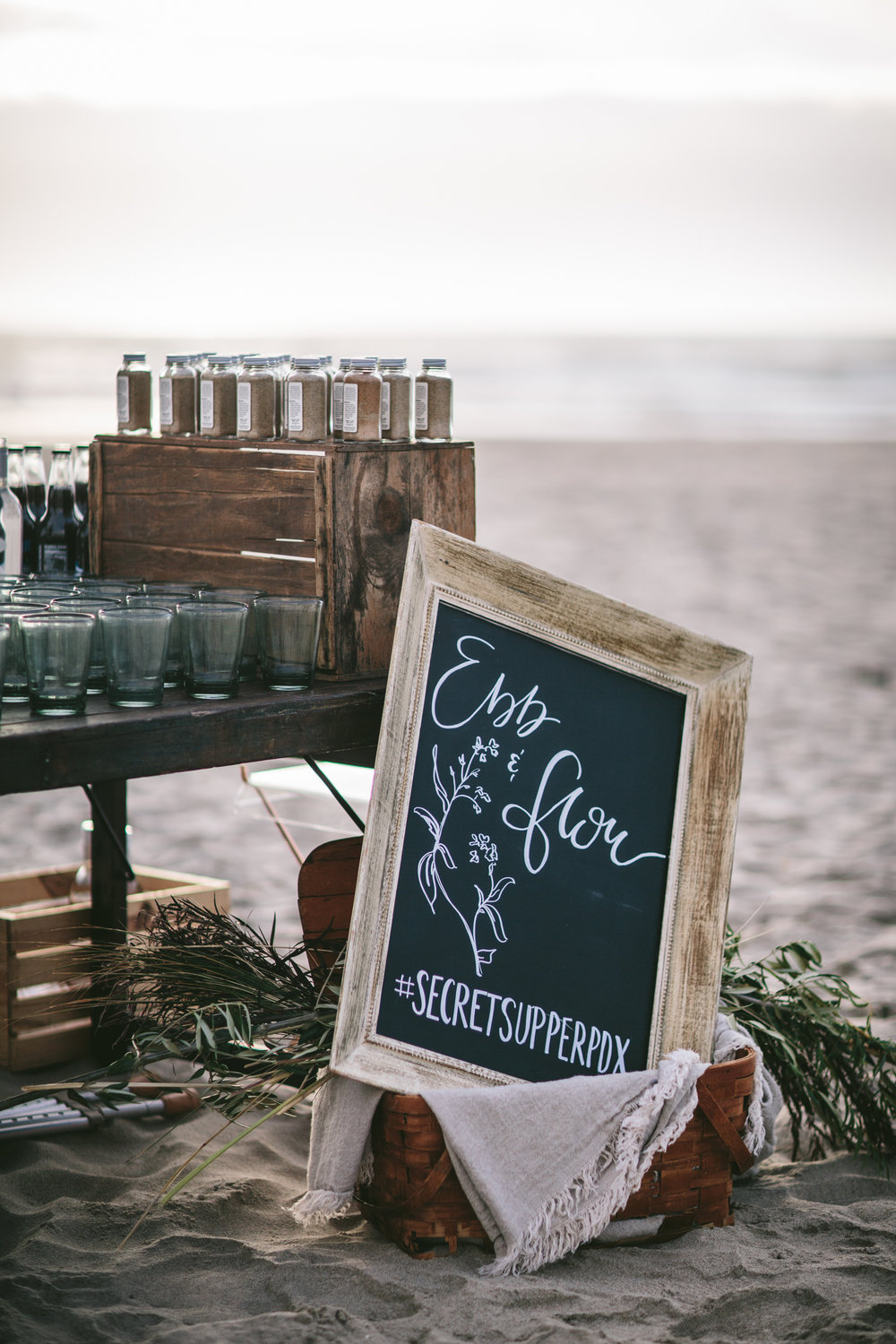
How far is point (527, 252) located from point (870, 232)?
4733 mm

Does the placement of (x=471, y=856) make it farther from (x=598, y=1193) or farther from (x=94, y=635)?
(x=94, y=635)

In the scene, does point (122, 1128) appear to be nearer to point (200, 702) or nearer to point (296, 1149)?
point (296, 1149)

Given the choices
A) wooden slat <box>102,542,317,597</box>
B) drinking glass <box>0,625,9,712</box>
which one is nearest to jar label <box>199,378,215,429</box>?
wooden slat <box>102,542,317,597</box>

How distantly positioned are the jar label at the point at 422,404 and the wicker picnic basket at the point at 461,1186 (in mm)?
1185

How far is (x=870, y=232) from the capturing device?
60.5 feet

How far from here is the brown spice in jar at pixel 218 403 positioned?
8.35 ft

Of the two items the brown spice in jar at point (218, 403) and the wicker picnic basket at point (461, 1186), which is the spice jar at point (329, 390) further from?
the wicker picnic basket at point (461, 1186)

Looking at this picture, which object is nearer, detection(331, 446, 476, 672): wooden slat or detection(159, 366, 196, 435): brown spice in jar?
detection(331, 446, 476, 672): wooden slat

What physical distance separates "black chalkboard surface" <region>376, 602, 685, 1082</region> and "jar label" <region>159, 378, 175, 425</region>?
77cm

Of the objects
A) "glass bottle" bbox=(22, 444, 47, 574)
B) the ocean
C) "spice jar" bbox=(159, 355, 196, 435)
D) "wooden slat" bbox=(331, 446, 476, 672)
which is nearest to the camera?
"wooden slat" bbox=(331, 446, 476, 672)

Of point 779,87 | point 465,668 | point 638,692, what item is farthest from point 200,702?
point 779,87

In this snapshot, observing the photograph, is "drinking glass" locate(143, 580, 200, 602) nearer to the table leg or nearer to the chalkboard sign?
the chalkboard sign

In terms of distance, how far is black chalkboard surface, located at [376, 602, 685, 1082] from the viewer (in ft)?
7.06

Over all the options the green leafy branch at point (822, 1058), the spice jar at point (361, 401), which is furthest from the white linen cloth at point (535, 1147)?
the spice jar at point (361, 401)
